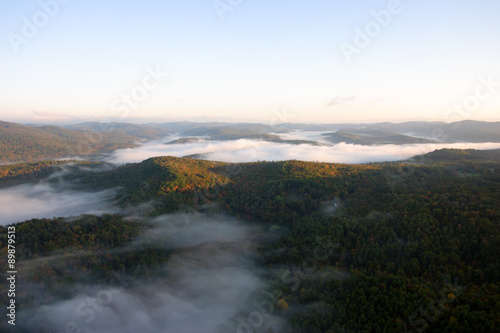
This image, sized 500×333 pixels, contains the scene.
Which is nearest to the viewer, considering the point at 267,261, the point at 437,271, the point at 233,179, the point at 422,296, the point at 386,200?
the point at 422,296

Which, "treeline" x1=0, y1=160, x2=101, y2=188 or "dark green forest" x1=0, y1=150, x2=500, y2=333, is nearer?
"dark green forest" x1=0, y1=150, x2=500, y2=333

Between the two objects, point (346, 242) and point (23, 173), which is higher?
point (23, 173)

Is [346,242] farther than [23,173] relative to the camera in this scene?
No

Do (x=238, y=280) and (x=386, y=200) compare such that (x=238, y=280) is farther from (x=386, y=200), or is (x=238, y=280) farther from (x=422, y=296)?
(x=386, y=200)

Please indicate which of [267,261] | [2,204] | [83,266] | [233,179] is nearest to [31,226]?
[83,266]

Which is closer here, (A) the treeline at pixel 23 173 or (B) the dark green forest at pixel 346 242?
(B) the dark green forest at pixel 346 242

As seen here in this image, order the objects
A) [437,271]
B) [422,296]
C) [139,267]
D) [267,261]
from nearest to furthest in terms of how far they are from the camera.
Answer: [422,296]
[437,271]
[139,267]
[267,261]

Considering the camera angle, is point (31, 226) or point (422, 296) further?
point (31, 226)

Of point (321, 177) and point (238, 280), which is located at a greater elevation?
point (321, 177)
